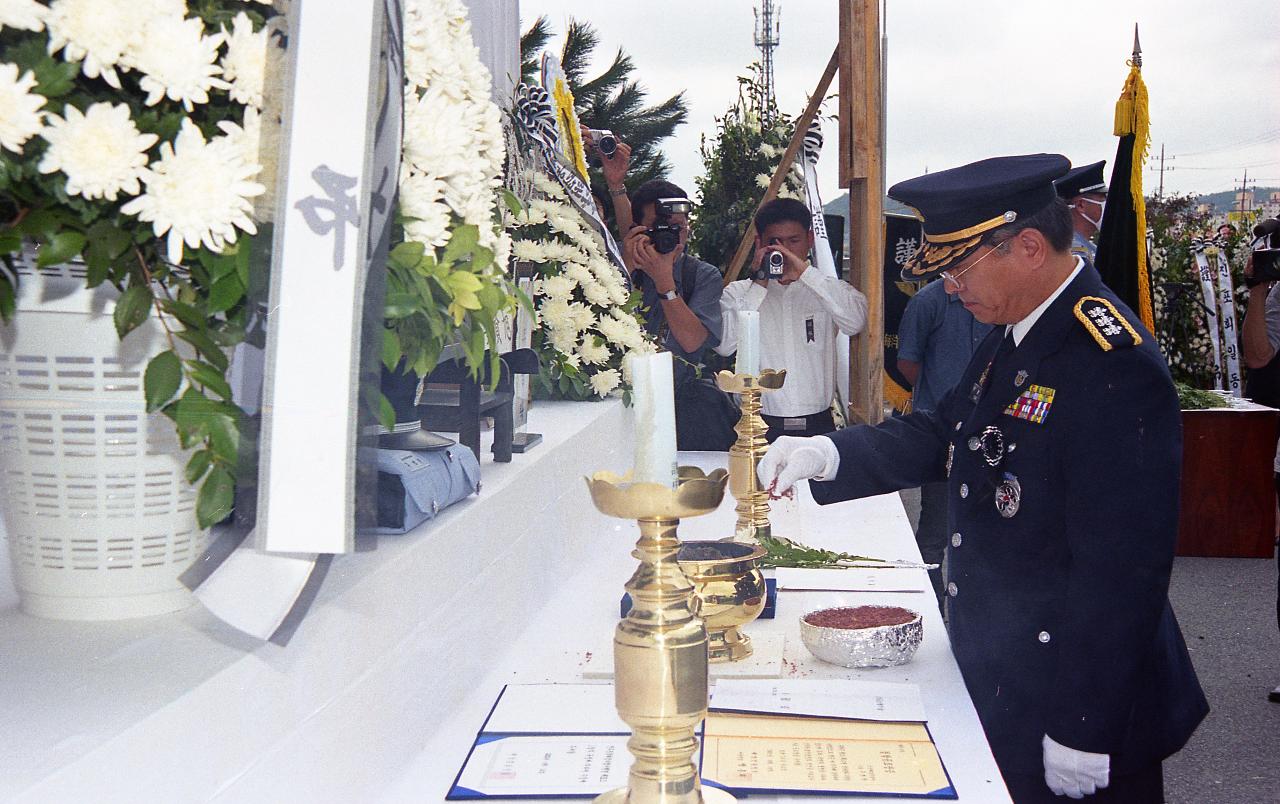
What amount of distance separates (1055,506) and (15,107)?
1537 millimetres

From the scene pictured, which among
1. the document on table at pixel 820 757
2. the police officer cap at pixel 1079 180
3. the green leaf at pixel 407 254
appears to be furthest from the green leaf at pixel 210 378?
the police officer cap at pixel 1079 180

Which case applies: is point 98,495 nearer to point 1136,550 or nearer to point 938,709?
point 938,709

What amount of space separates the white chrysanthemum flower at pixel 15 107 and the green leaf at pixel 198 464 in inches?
Answer: 11.2

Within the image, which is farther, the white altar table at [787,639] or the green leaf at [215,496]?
the white altar table at [787,639]

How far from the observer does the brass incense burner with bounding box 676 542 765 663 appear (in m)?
1.70

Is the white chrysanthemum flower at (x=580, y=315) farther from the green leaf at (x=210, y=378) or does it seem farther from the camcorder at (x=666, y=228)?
the green leaf at (x=210, y=378)

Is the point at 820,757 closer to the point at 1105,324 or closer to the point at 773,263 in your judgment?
the point at 1105,324

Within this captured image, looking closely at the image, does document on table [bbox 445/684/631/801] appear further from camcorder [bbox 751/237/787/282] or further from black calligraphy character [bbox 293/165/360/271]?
camcorder [bbox 751/237/787/282]

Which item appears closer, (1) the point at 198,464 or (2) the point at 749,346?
(1) the point at 198,464

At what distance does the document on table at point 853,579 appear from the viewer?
2168mm

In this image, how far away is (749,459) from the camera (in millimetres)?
2248

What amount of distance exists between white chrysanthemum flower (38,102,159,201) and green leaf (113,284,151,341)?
0.30ft

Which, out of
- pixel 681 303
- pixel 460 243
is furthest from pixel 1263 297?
pixel 460 243

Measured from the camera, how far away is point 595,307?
3072 millimetres
